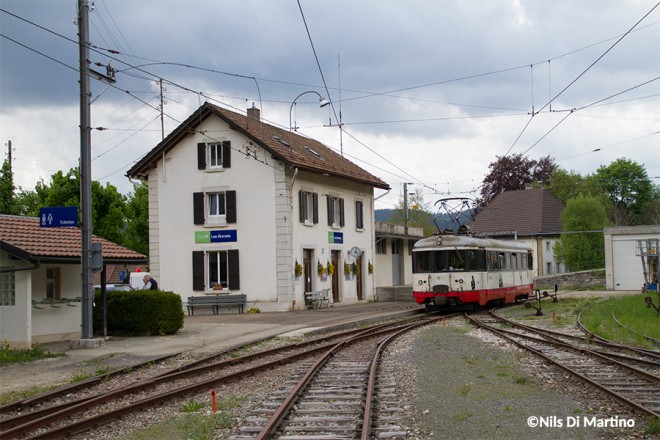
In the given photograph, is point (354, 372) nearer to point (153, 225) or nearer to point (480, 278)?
point (480, 278)

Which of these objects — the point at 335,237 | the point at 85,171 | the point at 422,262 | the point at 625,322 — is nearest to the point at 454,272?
the point at 422,262

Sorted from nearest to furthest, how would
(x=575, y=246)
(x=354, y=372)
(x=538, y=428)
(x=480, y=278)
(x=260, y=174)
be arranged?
(x=538, y=428), (x=354, y=372), (x=480, y=278), (x=260, y=174), (x=575, y=246)

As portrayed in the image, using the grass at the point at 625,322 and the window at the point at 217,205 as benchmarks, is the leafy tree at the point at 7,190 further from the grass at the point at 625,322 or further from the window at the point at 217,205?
the grass at the point at 625,322

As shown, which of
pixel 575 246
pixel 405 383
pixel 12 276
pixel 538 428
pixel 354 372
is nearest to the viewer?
pixel 538 428

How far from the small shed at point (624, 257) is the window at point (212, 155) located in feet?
64.3

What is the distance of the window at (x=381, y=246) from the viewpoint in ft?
129

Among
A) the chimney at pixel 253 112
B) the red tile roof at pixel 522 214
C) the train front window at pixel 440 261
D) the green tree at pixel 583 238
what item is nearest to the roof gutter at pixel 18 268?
the train front window at pixel 440 261

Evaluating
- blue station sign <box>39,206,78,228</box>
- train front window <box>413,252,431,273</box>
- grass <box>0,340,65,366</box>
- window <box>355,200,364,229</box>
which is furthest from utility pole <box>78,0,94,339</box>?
window <box>355,200,364,229</box>

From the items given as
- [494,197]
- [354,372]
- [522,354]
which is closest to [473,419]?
[354,372]

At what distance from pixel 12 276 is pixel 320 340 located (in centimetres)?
698

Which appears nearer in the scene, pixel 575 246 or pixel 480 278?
pixel 480 278

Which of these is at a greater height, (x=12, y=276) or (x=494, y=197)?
(x=494, y=197)

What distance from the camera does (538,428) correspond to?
780cm

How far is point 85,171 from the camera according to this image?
17.1 metres
